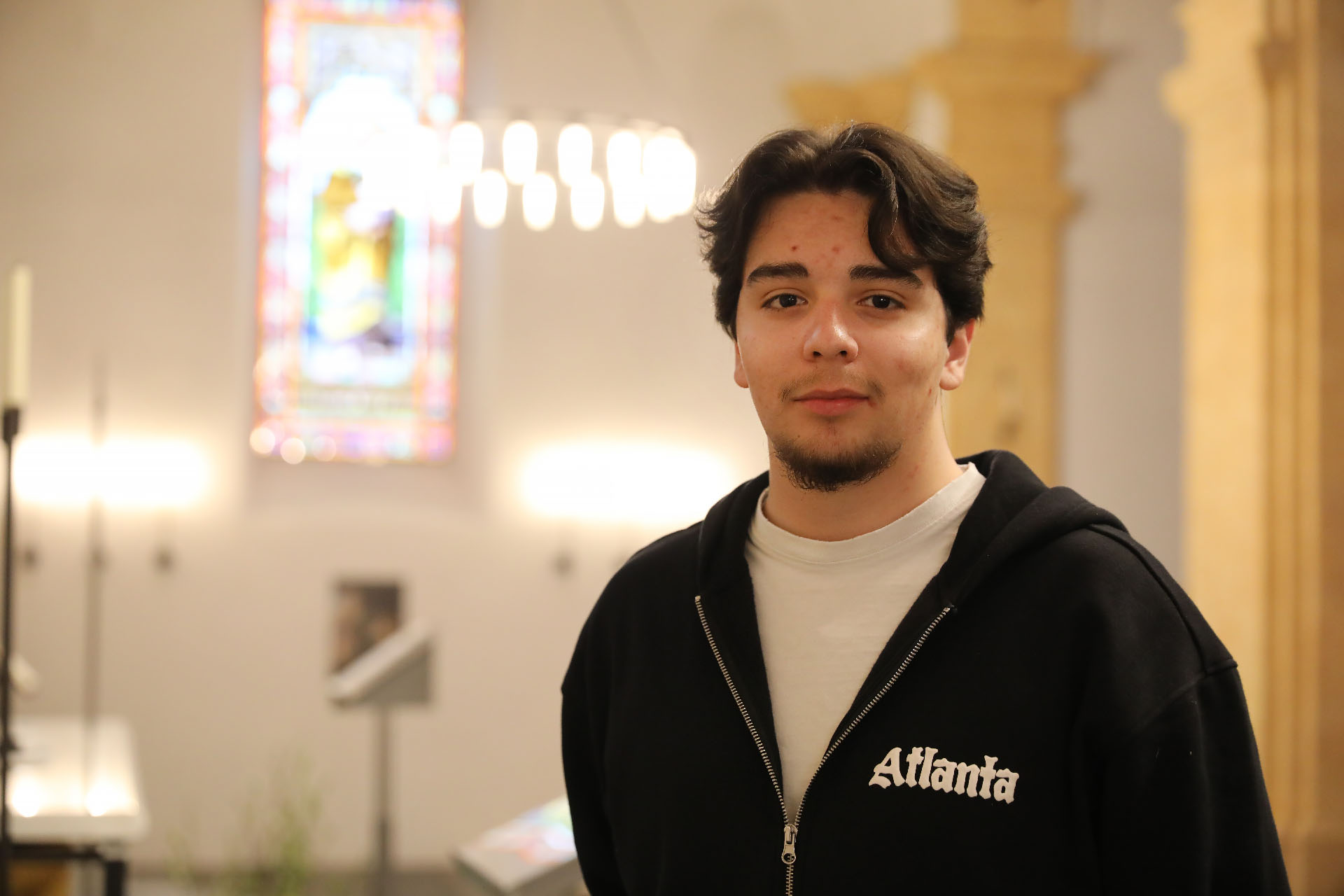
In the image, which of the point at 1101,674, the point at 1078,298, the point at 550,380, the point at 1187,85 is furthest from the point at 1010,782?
the point at 550,380

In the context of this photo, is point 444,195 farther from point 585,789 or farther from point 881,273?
point 881,273

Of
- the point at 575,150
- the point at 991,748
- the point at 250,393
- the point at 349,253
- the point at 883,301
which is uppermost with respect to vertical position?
the point at 349,253

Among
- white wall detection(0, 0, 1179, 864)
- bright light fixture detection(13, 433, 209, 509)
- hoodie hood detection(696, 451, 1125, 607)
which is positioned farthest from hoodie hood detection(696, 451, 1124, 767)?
bright light fixture detection(13, 433, 209, 509)

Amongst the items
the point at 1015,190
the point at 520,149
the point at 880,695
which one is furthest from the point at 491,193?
the point at 880,695

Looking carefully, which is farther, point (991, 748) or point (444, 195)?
point (444, 195)

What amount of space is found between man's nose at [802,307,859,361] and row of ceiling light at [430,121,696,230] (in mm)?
3973

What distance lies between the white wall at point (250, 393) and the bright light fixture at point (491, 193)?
262 centimetres

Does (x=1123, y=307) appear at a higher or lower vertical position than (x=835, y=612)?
higher

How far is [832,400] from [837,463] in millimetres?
72

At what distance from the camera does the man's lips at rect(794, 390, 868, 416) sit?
5.15 feet

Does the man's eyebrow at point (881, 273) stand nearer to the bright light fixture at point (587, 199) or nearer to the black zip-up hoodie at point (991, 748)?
the black zip-up hoodie at point (991, 748)

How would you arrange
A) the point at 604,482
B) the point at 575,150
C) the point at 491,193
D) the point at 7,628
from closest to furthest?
the point at 7,628 < the point at 575,150 < the point at 491,193 < the point at 604,482

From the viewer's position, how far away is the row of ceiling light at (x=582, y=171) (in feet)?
17.8

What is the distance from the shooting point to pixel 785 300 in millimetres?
1632
